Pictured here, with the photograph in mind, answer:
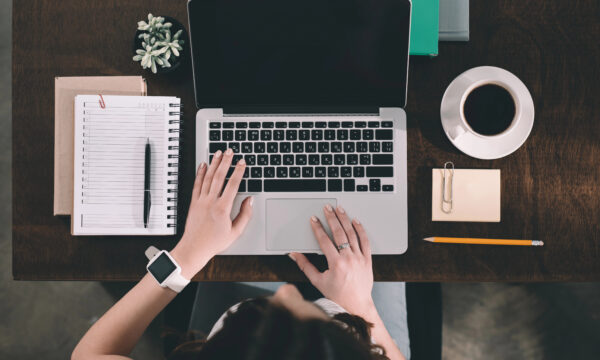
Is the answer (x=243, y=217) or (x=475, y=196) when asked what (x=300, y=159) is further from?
(x=475, y=196)

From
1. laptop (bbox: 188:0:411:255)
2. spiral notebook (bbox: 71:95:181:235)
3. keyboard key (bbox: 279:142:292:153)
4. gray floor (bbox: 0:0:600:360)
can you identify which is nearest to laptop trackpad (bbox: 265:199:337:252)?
laptop (bbox: 188:0:411:255)

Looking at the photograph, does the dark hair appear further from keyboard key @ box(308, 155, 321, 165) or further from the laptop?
keyboard key @ box(308, 155, 321, 165)

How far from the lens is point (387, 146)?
0.76m

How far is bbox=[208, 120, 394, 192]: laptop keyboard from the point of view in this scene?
76 cm

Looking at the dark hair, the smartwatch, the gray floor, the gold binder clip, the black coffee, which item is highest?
the black coffee

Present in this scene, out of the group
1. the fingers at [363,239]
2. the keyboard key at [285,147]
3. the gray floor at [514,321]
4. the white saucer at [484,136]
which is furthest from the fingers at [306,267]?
the gray floor at [514,321]

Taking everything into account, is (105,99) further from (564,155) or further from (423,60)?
(564,155)

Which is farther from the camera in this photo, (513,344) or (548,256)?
(513,344)

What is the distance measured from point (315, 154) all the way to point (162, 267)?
38 cm

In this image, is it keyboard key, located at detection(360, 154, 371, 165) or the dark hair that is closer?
the dark hair

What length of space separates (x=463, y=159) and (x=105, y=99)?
75 cm

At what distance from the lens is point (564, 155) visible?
781 millimetres

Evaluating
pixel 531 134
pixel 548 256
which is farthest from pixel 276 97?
pixel 548 256

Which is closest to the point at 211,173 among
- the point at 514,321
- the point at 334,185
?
the point at 334,185
